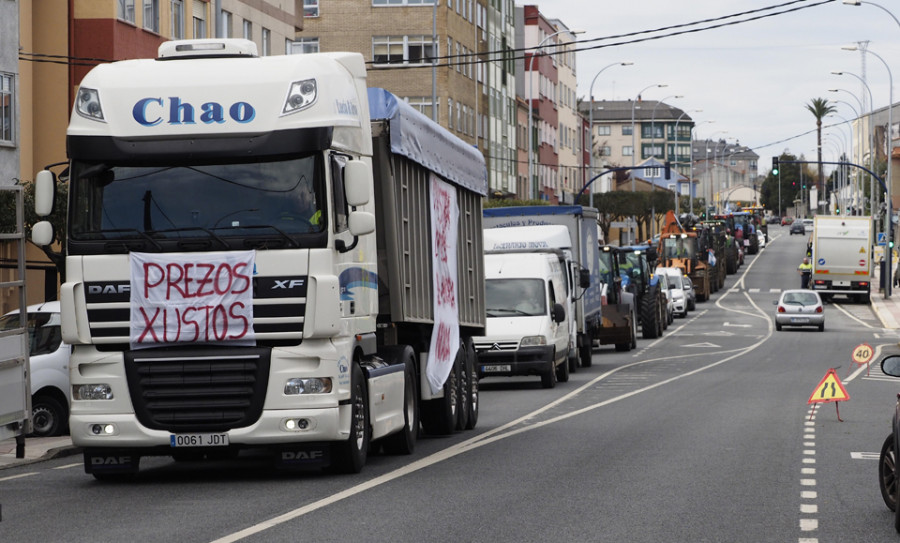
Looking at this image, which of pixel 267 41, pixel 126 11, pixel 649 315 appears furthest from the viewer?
pixel 649 315

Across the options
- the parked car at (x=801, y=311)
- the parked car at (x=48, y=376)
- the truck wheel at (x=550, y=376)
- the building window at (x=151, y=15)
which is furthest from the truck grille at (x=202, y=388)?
the parked car at (x=801, y=311)

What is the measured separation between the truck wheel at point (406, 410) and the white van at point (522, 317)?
500 inches

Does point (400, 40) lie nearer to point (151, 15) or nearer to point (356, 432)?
point (151, 15)

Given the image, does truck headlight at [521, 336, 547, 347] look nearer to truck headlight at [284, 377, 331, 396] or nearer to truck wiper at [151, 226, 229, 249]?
truck headlight at [284, 377, 331, 396]

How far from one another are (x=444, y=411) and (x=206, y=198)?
20.1ft

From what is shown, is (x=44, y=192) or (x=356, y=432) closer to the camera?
(x=44, y=192)

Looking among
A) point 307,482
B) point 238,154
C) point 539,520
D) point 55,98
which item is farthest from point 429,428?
point 55,98

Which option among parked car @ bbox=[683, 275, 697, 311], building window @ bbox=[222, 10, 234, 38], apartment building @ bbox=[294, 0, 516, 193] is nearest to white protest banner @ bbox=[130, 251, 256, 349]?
building window @ bbox=[222, 10, 234, 38]

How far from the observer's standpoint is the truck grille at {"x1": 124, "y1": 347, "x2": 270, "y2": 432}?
13617 millimetres

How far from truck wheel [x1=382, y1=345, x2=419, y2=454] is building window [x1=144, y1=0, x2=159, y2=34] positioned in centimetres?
2649

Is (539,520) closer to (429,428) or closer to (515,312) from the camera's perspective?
(429,428)

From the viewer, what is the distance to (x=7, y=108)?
35.8m

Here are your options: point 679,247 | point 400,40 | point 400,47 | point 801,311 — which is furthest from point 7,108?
point 679,247

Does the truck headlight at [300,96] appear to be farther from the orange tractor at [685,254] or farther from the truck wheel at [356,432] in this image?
the orange tractor at [685,254]
